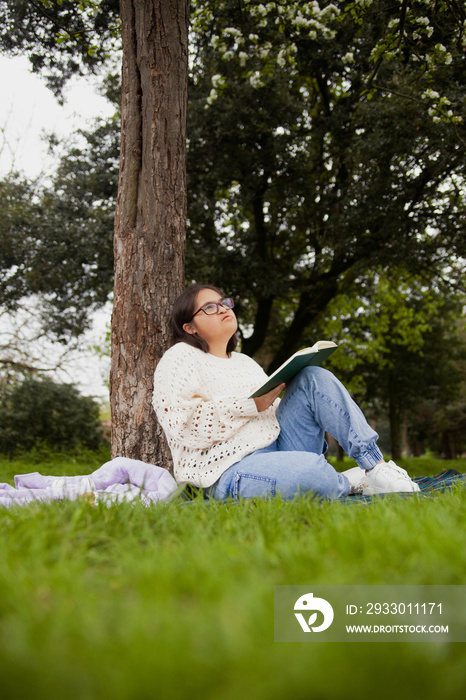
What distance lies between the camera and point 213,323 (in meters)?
3.58

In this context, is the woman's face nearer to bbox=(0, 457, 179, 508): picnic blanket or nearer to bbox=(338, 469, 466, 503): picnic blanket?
bbox=(0, 457, 179, 508): picnic blanket

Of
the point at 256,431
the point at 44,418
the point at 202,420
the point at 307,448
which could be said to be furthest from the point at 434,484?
the point at 44,418

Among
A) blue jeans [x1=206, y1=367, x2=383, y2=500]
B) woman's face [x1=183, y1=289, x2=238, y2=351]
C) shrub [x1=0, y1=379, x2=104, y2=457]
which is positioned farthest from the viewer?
shrub [x1=0, y1=379, x2=104, y2=457]

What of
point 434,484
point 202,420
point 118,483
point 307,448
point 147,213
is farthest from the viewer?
point 147,213

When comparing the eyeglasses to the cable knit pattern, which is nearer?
the cable knit pattern

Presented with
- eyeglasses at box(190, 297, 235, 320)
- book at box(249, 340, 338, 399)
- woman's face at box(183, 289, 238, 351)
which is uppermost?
eyeglasses at box(190, 297, 235, 320)

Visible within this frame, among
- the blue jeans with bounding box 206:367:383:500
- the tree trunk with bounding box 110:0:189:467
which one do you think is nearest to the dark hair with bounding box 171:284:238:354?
the tree trunk with bounding box 110:0:189:467

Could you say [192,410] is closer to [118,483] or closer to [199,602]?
[118,483]

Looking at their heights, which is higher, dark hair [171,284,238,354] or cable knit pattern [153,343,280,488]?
dark hair [171,284,238,354]

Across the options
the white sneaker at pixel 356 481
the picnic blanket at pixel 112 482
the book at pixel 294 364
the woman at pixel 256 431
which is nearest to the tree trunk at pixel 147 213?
the picnic blanket at pixel 112 482

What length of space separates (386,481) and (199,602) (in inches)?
84.3

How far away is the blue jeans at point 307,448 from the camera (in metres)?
2.72

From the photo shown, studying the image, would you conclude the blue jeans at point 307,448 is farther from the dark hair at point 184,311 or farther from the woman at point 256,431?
the dark hair at point 184,311

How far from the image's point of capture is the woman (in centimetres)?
279
